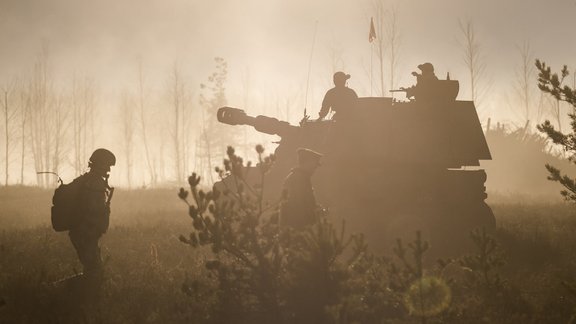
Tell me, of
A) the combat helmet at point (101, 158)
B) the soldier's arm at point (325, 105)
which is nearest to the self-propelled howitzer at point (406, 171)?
the soldier's arm at point (325, 105)

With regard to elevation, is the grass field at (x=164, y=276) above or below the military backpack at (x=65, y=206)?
below

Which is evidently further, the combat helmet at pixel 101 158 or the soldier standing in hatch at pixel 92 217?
the combat helmet at pixel 101 158

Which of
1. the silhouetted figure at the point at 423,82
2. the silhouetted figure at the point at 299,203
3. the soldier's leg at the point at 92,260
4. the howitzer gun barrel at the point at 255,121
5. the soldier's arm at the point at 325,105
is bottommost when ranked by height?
the soldier's leg at the point at 92,260

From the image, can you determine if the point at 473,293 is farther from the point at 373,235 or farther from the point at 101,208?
the point at 101,208

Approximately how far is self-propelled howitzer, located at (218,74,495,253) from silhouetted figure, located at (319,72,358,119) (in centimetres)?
27

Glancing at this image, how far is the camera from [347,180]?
28.1ft

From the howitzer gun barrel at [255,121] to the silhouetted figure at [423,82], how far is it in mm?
2516

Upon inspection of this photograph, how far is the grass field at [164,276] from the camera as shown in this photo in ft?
16.5

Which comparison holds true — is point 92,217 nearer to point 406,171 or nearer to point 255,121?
point 255,121

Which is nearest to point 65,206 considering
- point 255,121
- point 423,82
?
point 255,121

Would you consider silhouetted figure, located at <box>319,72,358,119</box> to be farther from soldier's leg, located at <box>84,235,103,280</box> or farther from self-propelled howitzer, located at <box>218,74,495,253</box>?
soldier's leg, located at <box>84,235,103,280</box>

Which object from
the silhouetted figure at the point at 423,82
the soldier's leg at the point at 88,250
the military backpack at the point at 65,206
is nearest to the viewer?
the military backpack at the point at 65,206

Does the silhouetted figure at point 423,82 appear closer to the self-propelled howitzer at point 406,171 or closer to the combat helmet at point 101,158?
the self-propelled howitzer at point 406,171

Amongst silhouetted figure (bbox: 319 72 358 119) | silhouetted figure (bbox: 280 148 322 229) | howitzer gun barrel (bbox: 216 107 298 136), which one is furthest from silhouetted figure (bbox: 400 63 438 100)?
silhouetted figure (bbox: 280 148 322 229)
